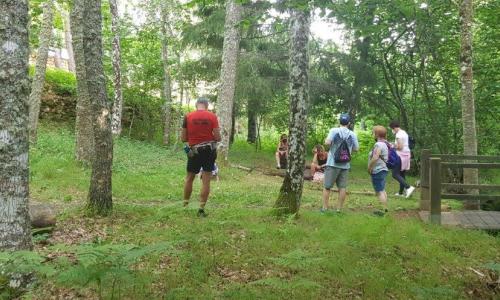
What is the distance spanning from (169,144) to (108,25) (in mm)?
7454

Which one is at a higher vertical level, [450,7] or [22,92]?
[450,7]

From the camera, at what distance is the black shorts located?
7.55m

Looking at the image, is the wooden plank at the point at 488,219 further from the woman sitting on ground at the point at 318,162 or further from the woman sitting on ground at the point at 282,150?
the woman sitting on ground at the point at 282,150

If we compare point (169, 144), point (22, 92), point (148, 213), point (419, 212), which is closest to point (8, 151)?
point (22, 92)

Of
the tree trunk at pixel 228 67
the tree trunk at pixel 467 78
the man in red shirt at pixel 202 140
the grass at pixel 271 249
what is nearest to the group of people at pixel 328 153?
the man in red shirt at pixel 202 140

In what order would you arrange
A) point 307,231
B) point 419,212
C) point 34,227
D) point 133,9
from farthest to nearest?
1. point 133,9
2. point 419,212
3. point 307,231
4. point 34,227

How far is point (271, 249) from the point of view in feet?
19.8

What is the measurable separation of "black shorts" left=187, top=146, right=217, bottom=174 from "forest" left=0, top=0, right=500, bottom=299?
0.04 m

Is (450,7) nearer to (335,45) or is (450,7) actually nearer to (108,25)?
(335,45)

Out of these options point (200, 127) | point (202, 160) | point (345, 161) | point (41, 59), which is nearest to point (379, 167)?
point (345, 161)

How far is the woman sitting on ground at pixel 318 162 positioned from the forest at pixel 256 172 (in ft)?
0.53

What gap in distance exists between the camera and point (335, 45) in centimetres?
2383

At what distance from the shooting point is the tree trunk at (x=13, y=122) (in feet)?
12.2

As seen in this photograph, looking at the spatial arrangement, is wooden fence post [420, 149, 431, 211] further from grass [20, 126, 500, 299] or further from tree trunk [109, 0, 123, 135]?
tree trunk [109, 0, 123, 135]
